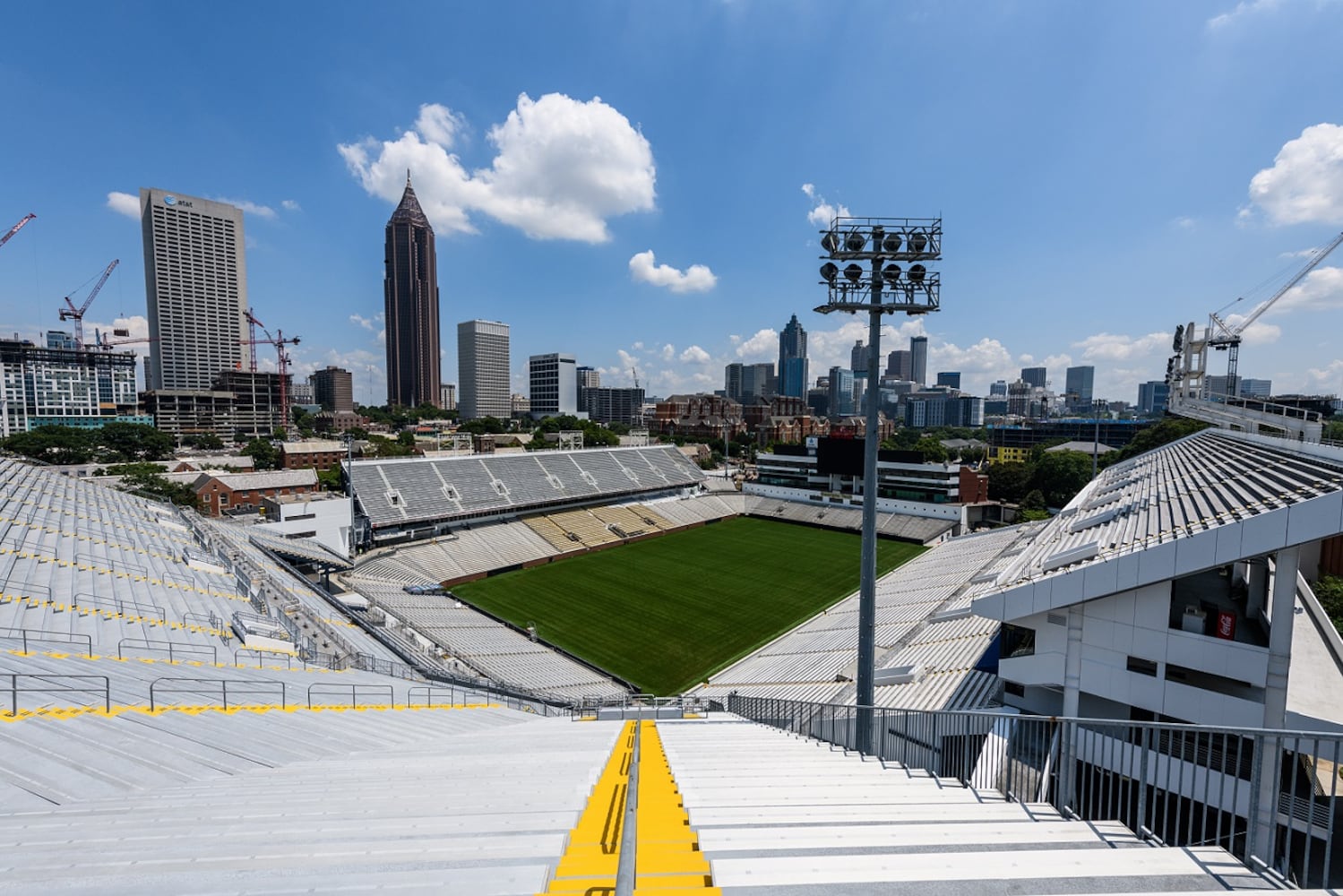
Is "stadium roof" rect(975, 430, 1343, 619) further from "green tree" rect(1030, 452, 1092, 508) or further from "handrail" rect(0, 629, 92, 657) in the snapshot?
Result: "green tree" rect(1030, 452, 1092, 508)

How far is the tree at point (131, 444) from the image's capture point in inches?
2649

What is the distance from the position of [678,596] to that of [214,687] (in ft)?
84.2

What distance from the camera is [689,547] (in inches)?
1777

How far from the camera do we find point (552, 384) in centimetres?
16238

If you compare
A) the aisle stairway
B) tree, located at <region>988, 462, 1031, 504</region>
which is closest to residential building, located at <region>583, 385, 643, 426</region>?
tree, located at <region>988, 462, 1031, 504</region>

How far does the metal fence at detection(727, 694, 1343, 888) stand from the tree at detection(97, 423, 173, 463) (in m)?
87.7

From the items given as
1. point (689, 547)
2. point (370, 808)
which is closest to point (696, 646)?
point (689, 547)

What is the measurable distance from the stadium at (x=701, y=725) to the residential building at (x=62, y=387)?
336ft

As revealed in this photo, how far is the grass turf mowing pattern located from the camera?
26.3 m

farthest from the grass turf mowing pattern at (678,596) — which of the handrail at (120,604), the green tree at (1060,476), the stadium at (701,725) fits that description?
the green tree at (1060,476)

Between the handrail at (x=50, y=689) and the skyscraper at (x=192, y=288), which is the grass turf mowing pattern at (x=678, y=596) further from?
the skyscraper at (x=192, y=288)

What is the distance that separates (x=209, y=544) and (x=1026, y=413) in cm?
22575

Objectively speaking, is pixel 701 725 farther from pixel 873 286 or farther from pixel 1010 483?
pixel 1010 483

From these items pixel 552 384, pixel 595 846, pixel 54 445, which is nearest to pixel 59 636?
pixel 595 846
